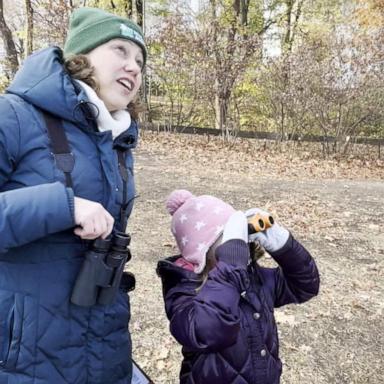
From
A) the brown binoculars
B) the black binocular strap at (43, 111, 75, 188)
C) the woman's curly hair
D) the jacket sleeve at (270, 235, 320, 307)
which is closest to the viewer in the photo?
the black binocular strap at (43, 111, 75, 188)

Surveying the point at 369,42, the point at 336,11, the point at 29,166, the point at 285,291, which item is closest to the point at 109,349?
the point at 29,166

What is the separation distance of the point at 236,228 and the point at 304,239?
3824 millimetres

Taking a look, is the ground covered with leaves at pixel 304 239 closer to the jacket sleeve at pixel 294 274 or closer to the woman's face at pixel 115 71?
the jacket sleeve at pixel 294 274

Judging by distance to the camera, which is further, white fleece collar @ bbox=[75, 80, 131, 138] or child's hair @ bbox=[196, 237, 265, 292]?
child's hair @ bbox=[196, 237, 265, 292]

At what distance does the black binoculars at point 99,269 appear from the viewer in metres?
1.44

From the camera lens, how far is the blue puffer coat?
4.43ft

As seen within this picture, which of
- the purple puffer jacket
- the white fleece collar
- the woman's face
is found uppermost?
the woman's face

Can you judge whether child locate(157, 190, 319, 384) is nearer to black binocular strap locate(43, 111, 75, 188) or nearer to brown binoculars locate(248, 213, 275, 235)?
brown binoculars locate(248, 213, 275, 235)

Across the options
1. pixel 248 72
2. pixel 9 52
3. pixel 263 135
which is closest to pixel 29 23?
pixel 9 52

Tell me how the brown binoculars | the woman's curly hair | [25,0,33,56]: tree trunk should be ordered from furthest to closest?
[25,0,33,56]: tree trunk → the brown binoculars → the woman's curly hair

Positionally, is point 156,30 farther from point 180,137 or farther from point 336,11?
point 336,11

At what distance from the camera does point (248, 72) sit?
12.3 m

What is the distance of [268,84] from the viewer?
38.6 ft

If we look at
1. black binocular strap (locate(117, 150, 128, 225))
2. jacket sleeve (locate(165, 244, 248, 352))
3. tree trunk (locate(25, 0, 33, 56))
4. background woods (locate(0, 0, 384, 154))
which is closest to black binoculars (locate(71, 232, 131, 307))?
black binocular strap (locate(117, 150, 128, 225))
